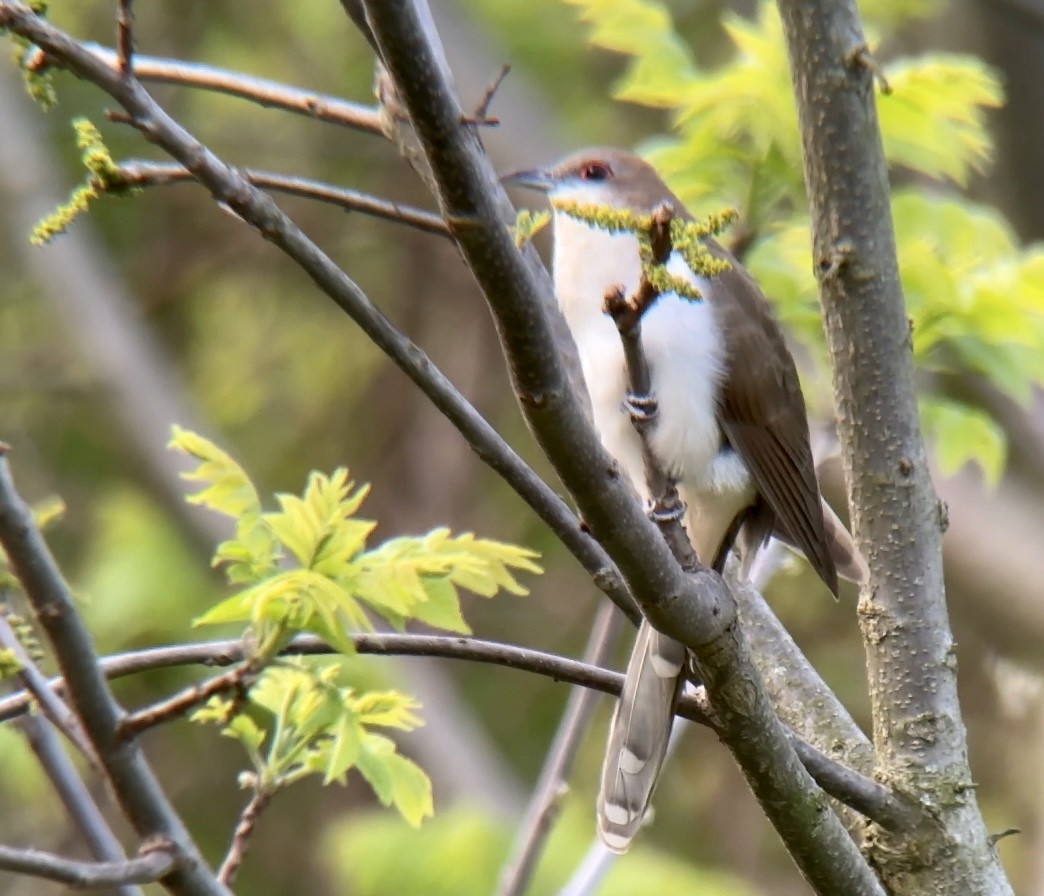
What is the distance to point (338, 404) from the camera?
7770mm

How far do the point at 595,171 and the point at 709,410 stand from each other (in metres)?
1.04

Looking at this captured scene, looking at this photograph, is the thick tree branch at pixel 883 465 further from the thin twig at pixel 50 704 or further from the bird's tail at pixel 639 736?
the thin twig at pixel 50 704

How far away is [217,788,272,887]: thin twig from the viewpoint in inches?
79.0

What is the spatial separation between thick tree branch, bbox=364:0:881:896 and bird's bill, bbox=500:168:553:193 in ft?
5.92

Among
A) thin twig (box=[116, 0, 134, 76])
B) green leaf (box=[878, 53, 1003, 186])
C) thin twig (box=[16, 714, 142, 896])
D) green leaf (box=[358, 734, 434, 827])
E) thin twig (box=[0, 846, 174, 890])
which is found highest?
green leaf (box=[878, 53, 1003, 186])

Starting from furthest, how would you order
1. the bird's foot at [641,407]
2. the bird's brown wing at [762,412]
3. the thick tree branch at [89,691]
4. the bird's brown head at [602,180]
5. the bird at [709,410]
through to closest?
the bird's brown head at [602,180] < the bird's brown wing at [762,412] < the bird at [709,410] < the bird's foot at [641,407] < the thick tree branch at [89,691]

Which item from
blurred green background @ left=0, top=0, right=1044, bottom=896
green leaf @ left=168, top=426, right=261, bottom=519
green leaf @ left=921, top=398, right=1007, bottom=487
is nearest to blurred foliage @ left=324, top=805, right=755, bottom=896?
blurred green background @ left=0, top=0, right=1044, bottom=896

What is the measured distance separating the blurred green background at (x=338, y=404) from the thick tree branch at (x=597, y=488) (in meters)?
2.86

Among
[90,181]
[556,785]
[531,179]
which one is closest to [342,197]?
[90,181]

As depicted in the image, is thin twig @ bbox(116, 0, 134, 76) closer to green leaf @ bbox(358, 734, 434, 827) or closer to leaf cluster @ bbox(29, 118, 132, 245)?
leaf cluster @ bbox(29, 118, 132, 245)

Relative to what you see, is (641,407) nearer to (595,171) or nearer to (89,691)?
(89,691)

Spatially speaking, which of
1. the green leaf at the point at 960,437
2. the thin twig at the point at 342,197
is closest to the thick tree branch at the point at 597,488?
the thin twig at the point at 342,197

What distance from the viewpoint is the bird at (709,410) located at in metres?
2.62

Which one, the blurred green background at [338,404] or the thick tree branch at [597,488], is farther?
the blurred green background at [338,404]
